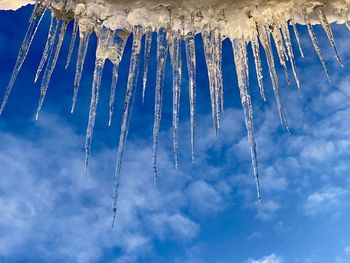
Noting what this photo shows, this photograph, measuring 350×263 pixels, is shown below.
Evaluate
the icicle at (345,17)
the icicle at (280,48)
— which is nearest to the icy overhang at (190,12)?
the icicle at (345,17)

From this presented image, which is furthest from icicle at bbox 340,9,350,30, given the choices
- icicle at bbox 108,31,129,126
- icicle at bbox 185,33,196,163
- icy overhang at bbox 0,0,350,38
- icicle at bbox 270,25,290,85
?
icicle at bbox 108,31,129,126

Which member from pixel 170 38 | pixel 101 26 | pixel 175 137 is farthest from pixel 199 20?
pixel 175 137

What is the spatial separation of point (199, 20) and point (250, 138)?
48.2 inches

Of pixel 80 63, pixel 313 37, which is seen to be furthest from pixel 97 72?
pixel 313 37

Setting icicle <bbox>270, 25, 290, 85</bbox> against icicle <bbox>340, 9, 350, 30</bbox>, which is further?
icicle <bbox>270, 25, 290, 85</bbox>

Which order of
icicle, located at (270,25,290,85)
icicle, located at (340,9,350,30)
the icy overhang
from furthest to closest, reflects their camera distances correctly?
icicle, located at (270,25,290,85) < icicle, located at (340,9,350,30) < the icy overhang

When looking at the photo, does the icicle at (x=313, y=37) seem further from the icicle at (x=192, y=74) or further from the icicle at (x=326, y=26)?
the icicle at (x=192, y=74)

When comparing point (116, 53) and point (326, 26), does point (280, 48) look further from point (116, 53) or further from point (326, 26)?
point (116, 53)

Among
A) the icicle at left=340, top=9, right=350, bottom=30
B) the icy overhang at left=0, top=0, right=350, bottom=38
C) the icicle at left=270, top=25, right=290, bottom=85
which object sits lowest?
the icy overhang at left=0, top=0, right=350, bottom=38

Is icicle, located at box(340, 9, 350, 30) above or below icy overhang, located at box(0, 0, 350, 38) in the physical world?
above

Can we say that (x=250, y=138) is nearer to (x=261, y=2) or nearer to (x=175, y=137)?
(x=175, y=137)

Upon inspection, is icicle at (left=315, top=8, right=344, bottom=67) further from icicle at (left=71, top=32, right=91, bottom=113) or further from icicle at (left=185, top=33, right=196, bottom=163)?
icicle at (left=71, top=32, right=91, bottom=113)

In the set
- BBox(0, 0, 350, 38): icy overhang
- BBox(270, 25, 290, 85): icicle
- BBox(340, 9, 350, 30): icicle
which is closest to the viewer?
BBox(0, 0, 350, 38): icy overhang

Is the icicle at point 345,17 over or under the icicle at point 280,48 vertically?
under
